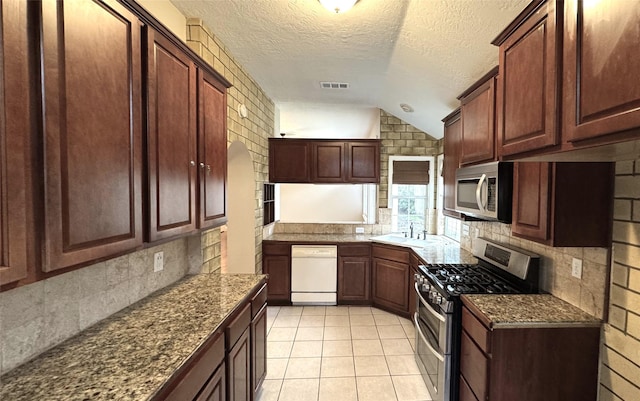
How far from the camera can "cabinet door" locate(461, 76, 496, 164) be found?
85.3 inches

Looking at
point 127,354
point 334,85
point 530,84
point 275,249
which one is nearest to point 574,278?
point 530,84

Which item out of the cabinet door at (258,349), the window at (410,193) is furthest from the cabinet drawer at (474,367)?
the window at (410,193)

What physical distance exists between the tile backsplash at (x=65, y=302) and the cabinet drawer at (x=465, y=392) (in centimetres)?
216

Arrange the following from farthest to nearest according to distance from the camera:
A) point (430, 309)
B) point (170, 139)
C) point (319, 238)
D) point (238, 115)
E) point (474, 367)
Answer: point (319, 238) → point (238, 115) → point (430, 309) → point (474, 367) → point (170, 139)

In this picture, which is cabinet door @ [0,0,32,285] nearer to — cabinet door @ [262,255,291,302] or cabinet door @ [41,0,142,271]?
cabinet door @ [41,0,142,271]

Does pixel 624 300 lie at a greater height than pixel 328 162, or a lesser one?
lesser

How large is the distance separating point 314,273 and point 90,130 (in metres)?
3.41

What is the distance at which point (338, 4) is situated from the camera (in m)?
1.96

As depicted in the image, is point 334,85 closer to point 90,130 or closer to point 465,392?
point 90,130

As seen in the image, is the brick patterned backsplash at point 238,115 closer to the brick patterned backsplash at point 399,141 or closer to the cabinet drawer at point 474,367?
the brick patterned backsplash at point 399,141

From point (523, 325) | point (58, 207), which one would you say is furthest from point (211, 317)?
point (523, 325)

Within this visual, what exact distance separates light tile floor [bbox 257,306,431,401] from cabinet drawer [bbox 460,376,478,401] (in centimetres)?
42

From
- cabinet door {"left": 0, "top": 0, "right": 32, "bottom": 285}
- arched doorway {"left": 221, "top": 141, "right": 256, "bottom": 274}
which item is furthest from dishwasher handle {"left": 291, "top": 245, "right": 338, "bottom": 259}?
cabinet door {"left": 0, "top": 0, "right": 32, "bottom": 285}

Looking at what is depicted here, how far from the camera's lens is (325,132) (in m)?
6.16
